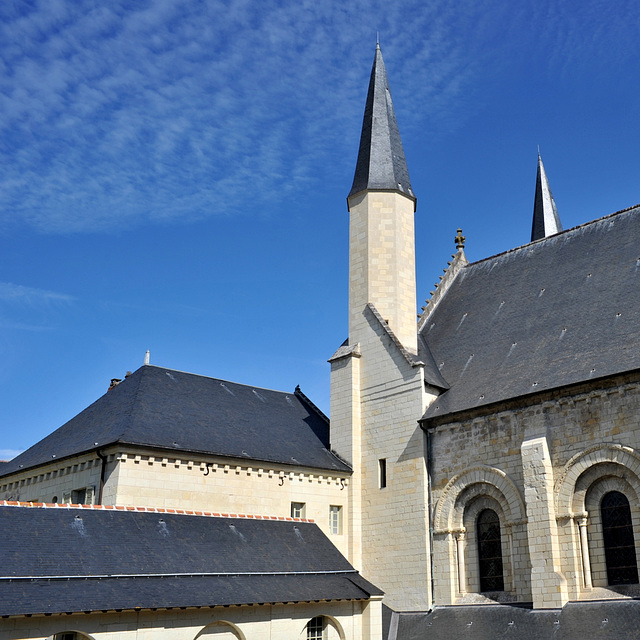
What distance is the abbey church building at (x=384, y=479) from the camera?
627 inches

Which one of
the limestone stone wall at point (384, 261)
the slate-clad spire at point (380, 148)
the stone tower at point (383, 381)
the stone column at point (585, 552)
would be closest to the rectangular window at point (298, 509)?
the stone tower at point (383, 381)

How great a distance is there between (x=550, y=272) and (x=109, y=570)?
52.3ft

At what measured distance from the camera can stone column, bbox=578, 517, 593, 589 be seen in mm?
17047

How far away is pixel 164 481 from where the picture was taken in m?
19.5

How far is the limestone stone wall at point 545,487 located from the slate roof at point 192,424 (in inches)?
185

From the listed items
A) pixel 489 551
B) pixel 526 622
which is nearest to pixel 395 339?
pixel 489 551

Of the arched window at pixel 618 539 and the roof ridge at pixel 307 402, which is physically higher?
the roof ridge at pixel 307 402

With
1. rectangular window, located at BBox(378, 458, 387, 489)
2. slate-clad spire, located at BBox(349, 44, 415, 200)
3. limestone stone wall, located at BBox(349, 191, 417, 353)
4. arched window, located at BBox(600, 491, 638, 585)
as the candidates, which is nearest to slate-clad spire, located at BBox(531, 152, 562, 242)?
slate-clad spire, located at BBox(349, 44, 415, 200)

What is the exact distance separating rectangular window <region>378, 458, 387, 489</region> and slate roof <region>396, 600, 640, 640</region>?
3890 millimetres

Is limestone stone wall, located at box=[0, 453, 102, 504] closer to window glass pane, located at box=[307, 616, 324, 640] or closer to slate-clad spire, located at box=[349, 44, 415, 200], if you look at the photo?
window glass pane, located at box=[307, 616, 324, 640]

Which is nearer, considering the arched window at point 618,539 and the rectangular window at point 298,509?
the arched window at point 618,539

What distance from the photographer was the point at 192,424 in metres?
21.5

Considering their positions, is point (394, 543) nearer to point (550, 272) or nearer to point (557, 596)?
point (557, 596)

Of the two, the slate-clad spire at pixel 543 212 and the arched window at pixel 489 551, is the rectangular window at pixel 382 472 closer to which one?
the arched window at pixel 489 551
